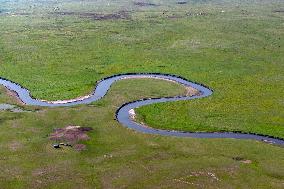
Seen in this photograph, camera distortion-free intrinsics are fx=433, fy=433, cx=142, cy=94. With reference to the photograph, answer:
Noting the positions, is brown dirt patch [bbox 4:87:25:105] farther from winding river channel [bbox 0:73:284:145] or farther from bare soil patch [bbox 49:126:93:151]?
bare soil patch [bbox 49:126:93:151]

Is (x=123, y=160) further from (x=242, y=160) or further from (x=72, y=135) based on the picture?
(x=242, y=160)

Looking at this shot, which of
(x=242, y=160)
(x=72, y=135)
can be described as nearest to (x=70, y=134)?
(x=72, y=135)

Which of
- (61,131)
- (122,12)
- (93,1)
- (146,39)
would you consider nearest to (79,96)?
(61,131)

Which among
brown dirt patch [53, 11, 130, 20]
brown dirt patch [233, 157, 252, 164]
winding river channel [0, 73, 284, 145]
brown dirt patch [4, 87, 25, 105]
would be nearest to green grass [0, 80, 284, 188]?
brown dirt patch [233, 157, 252, 164]

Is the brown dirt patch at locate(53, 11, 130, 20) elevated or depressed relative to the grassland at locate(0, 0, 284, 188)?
elevated

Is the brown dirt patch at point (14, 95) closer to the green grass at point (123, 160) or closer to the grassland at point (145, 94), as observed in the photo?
the grassland at point (145, 94)

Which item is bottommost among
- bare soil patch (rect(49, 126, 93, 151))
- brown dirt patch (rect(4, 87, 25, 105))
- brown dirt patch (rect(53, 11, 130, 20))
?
bare soil patch (rect(49, 126, 93, 151))

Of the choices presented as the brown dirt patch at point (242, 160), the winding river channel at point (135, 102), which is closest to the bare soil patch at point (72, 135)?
the winding river channel at point (135, 102)

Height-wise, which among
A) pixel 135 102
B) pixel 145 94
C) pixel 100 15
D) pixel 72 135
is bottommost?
pixel 72 135
